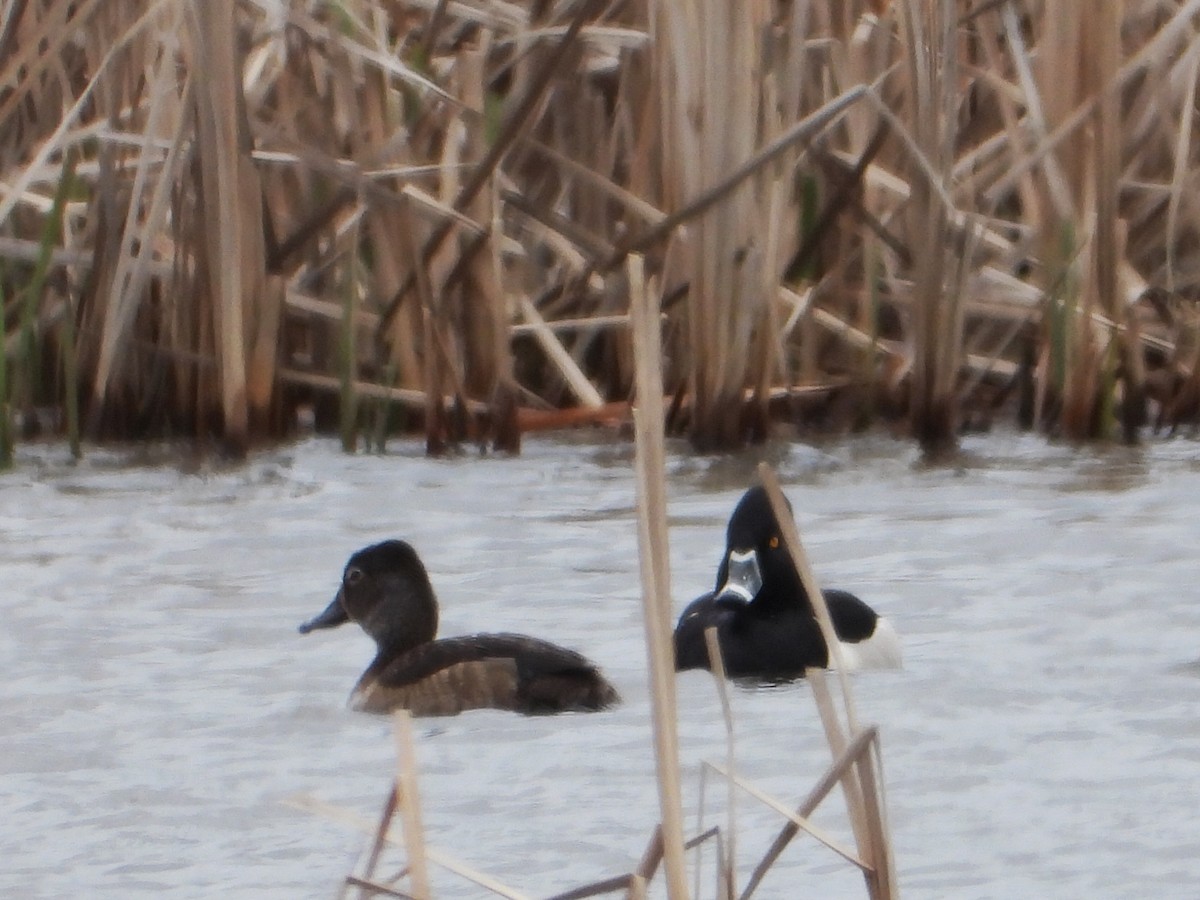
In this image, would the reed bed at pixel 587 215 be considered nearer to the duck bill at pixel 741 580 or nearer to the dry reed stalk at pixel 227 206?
the dry reed stalk at pixel 227 206

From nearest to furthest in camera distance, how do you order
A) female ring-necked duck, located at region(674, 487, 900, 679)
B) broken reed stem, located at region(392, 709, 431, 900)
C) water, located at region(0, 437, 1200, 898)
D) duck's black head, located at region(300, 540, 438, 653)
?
broken reed stem, located at region(392, 709, 431, 900) < water, located at region(0, 437, 1200, 898) < female ring-necked duck, located at region(674, 487, 900, 679) < duck's black head, located at region(300, 540, 438, 653)

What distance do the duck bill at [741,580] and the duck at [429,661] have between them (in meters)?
0.62

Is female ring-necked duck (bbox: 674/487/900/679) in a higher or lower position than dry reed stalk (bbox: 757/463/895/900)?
lower

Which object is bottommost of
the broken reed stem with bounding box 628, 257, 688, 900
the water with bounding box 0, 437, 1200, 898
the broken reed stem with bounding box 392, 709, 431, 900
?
the water with bounding box 0, 437, 1200, 898

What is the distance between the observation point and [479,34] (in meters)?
7.99

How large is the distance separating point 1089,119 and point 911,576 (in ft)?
5.88

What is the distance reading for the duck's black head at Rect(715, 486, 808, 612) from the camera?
5.51 m

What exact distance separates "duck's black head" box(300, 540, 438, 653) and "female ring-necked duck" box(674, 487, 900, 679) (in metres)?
0.55

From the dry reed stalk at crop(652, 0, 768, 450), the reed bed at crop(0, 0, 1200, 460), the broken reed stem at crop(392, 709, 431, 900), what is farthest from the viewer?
the reed bed at crop(0, 0, 1200, 460)

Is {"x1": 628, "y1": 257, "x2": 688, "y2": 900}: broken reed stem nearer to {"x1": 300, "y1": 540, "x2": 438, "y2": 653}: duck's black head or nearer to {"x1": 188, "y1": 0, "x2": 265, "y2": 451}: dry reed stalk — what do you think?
{"x1": 300, "y1": 540, "x2": 438, "y2": 653}: duck's black head

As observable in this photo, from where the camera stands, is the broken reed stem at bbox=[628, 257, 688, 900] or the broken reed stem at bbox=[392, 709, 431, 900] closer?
the broken reed stem at bbox=[628, 257, 688, 900]

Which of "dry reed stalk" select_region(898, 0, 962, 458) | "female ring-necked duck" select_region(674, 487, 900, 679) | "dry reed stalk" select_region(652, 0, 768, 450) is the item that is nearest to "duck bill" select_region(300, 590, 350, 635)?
"female ring-necked duck" select_region(674, 487, 900, 679)

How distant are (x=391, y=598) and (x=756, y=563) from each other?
81cm

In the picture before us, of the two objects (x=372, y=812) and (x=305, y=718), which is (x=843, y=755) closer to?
(x=372, y=812)
